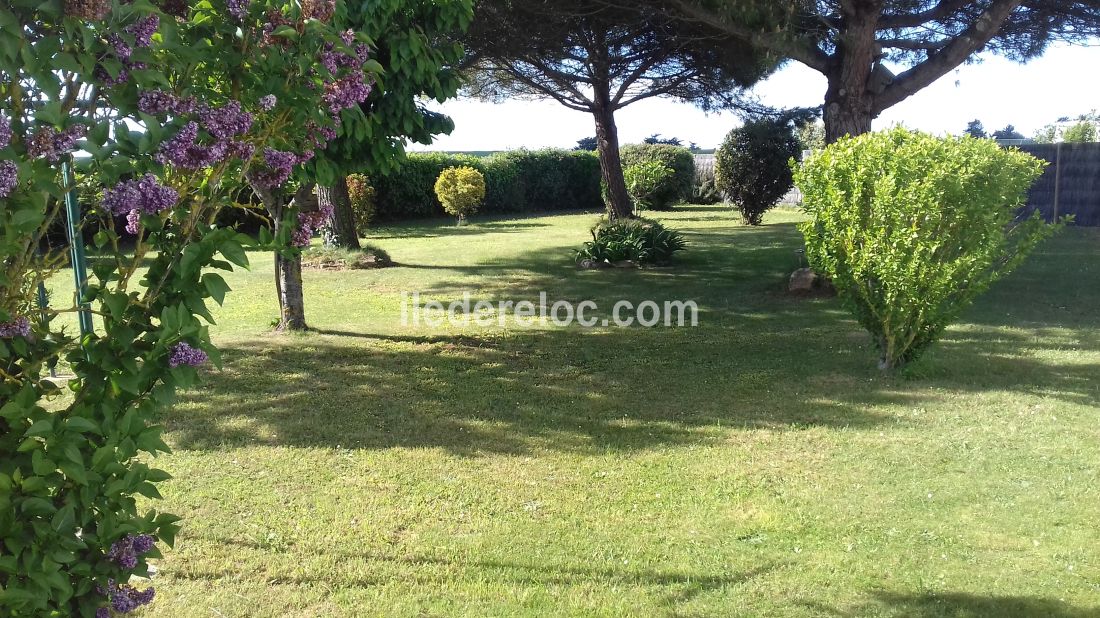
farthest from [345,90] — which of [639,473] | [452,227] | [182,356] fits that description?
[452,227]

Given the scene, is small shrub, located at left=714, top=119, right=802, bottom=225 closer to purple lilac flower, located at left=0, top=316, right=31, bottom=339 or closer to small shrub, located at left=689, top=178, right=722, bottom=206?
small shrub, located at left=689, top=178, right=722, bottom=206

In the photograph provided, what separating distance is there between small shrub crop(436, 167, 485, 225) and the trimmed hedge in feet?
3.54

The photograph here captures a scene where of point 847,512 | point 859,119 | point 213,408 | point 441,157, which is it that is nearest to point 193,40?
point 847,512

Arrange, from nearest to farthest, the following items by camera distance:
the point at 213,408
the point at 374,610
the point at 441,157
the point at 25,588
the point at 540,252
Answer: the point at 25,588, the point at 374,610, the point at 213,408, the point at 540,252, the point at 441,157

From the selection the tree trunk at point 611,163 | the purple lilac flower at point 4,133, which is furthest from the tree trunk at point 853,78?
the purple lilac flower at point 4,133

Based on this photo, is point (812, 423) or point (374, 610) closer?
point (374, 610)

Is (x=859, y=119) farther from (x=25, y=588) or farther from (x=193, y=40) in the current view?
(x=25, y=588)

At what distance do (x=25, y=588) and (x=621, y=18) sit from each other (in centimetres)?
1137

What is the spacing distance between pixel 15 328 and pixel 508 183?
23.7 meters

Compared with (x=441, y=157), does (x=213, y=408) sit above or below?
below

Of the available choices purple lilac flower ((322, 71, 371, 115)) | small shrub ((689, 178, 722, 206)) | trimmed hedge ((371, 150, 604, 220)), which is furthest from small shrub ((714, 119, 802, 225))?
purple lilac flower ((322, 71, 371, 115))

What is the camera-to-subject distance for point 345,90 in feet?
8.21

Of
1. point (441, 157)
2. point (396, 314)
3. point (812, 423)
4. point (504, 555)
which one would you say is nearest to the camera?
point (504, 555)

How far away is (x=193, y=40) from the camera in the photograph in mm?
2301
